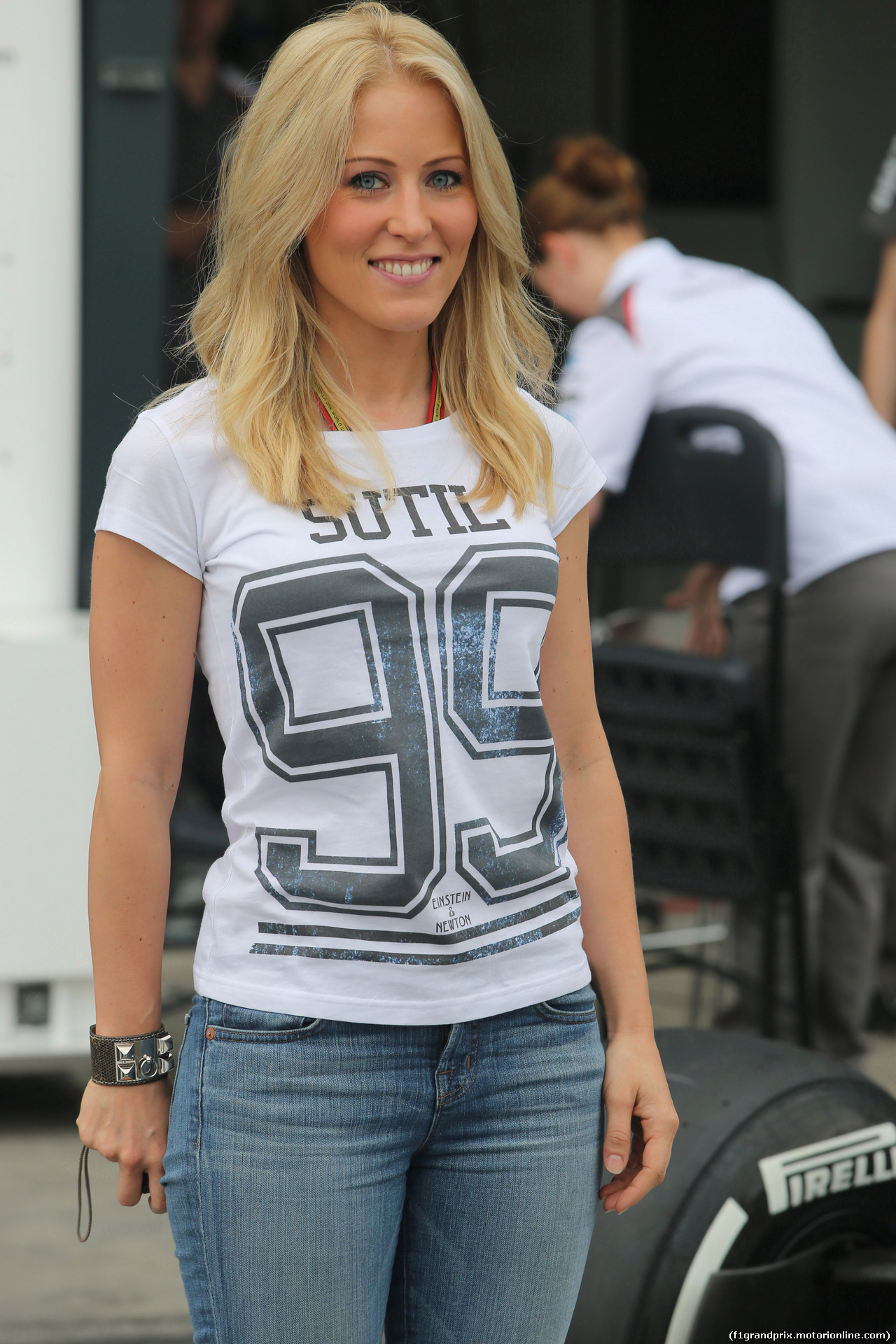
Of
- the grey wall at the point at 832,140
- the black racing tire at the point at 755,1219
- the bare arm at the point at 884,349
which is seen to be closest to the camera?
the black racing tire at the point at 755,1219

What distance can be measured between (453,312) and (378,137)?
0.65 ft

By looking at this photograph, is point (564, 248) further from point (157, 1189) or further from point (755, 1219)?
point (157, 1189)

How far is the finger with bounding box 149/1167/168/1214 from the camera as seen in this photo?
1360 mm

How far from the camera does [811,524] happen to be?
3.41m

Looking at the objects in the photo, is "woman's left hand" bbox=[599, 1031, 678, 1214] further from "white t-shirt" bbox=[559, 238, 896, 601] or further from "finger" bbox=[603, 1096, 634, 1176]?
"white t-shirt" bbox=[559, 238, 896, 601]

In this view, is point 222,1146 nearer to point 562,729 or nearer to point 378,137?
point 562,729

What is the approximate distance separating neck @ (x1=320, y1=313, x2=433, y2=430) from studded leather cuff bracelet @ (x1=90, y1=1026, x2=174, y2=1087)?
58 cm

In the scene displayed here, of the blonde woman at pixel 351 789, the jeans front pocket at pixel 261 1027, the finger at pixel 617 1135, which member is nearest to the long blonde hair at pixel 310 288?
the blonde woman at pixel 351 789

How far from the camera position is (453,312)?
1.50 meters

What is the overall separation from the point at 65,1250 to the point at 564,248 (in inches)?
100

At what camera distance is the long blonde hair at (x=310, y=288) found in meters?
1.34

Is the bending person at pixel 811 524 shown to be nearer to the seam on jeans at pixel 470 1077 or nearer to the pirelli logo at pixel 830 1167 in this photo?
the pirelli logo at pixel 830 1167

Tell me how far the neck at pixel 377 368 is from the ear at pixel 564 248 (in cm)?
259

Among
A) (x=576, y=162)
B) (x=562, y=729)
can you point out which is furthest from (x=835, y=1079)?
(x=576, y=162)
